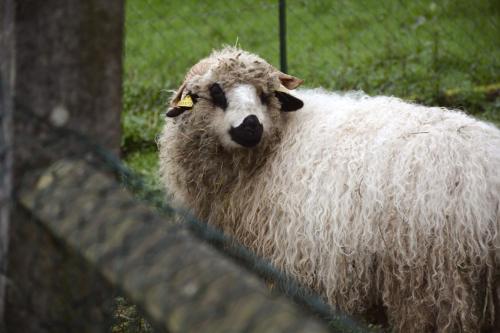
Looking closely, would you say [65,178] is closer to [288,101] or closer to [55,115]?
[55,115]

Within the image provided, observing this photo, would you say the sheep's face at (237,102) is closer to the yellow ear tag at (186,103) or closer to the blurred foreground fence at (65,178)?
the yellow ear tag at (186,103)

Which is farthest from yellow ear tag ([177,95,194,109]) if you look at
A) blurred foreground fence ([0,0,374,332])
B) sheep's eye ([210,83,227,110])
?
blurred foreground fence ([0,0,374,332])

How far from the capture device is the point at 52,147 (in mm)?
1753

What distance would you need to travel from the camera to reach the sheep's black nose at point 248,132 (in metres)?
3.60

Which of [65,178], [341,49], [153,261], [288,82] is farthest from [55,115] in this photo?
[341,49]

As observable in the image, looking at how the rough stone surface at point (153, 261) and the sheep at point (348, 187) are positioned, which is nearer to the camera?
the rough stone surface at point (153, 261)

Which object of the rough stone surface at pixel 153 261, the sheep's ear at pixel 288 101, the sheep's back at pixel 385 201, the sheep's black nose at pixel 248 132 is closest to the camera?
the rough stone surface at pixel 153 261

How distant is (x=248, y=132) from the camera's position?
3.61 meters

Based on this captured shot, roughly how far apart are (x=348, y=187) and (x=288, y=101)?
0.74 metres

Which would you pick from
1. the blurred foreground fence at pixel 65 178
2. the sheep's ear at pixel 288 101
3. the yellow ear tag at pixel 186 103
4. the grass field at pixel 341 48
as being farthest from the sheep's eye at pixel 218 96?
the grass field at pixel 341 48

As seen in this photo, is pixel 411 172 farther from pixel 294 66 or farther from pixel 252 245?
pixel 294 66

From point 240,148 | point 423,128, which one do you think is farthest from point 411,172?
point 240,148

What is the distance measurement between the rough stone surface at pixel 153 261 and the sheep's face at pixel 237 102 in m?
1.95

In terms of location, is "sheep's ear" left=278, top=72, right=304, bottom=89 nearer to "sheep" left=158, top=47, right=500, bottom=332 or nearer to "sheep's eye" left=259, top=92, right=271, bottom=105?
"sheep" left=158, top=47, right=500, bottom=332
